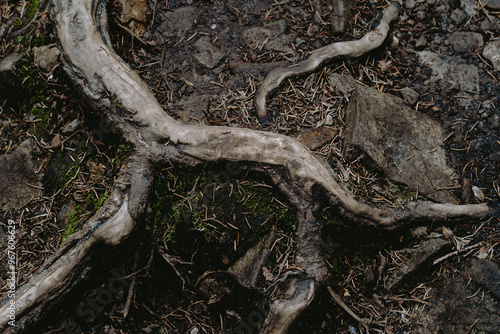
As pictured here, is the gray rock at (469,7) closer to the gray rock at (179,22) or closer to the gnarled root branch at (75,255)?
the gray rock at (179,22)

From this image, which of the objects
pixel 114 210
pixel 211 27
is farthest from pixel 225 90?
pixel 114 210

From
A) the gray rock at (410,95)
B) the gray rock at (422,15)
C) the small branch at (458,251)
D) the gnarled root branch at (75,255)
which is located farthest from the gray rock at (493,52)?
the gnarled root branch at (75,255)

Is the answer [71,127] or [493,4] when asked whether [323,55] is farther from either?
[71,127]

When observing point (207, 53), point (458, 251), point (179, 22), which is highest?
point (179, 22)

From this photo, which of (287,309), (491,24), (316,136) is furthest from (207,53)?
(491,24)

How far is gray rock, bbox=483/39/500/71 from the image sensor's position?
366 centimetres

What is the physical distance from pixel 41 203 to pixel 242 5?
292 centimetres

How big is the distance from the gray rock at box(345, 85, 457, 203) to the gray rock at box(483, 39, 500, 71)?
0.92m

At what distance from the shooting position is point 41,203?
3.40 metres

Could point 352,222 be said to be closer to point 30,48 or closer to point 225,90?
point 225,90

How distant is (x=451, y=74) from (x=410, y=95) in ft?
1.64

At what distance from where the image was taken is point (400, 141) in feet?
→ 11.2

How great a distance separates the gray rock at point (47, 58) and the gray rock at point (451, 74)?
3759 millimetres

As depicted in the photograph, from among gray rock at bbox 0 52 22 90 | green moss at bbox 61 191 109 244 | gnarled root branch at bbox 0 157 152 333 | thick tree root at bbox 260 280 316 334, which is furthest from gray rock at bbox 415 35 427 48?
gray rock at bbox 0 52 22 90
